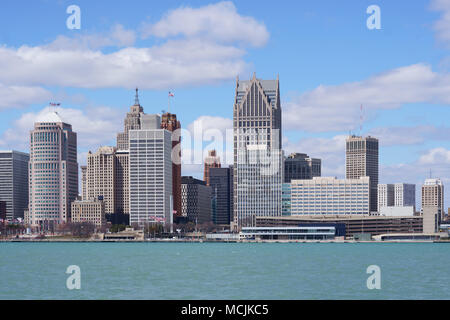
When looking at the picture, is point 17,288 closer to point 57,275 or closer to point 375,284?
point 57,275

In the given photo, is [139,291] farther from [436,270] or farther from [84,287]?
[436,270]

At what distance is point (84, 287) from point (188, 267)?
35945mm

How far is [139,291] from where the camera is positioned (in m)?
83.5
